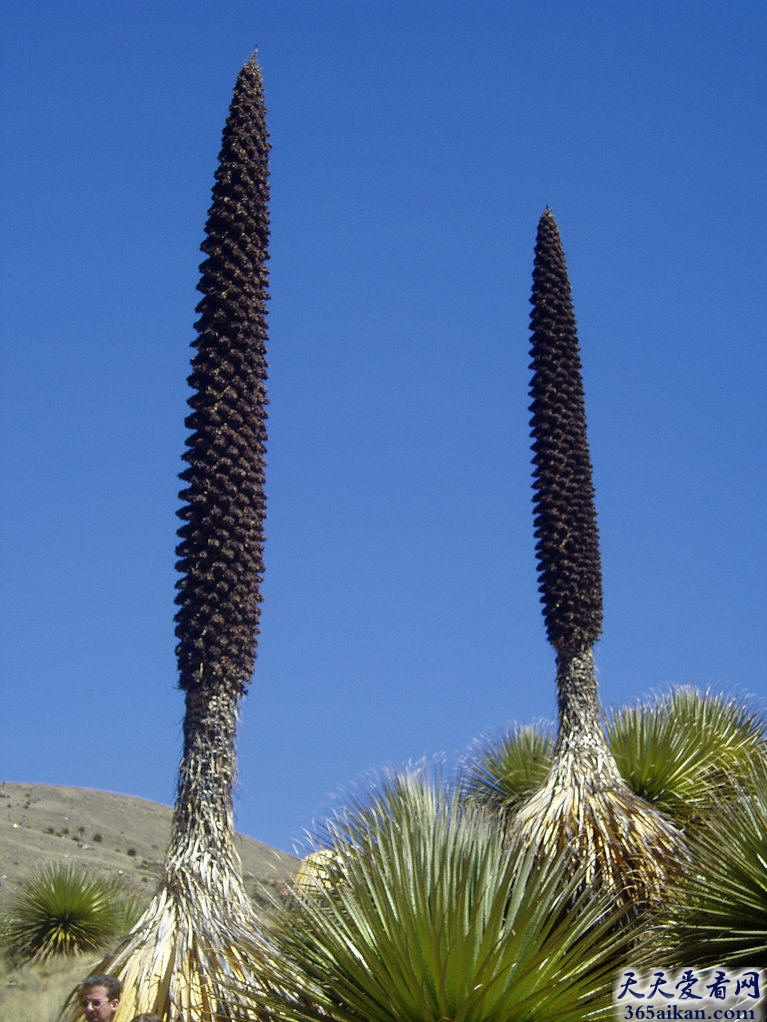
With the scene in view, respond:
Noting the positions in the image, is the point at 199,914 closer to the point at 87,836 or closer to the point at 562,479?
the point at 562,479

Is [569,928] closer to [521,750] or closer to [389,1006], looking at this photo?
[389,1006]

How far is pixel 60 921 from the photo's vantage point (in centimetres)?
2200

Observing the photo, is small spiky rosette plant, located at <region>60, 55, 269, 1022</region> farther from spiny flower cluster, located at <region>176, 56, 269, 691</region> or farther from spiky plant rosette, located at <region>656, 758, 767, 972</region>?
spiky plant rosette, located at <region>656, 758, 767, 972</region>

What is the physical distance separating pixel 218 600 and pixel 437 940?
366 cm

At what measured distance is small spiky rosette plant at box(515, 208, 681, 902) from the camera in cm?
1067

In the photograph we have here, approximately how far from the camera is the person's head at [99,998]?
6.35 metres

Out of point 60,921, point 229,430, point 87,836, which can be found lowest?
point 60,921

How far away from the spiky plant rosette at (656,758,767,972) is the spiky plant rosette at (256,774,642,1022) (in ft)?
3.28

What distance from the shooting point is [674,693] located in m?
14.6

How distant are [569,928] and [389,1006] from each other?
1.12 m

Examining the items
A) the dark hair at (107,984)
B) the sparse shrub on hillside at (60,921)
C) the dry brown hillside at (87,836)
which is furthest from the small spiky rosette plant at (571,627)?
the dry brown hillside at (87,836)

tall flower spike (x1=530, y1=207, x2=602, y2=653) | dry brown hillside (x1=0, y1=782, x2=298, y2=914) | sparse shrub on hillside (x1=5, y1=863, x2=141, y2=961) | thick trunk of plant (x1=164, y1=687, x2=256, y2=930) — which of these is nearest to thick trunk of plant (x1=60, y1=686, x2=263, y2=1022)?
thick trunk of plant (x1=164, y1=687, x2=256, y2=930)

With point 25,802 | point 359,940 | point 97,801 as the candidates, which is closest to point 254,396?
point 359,940

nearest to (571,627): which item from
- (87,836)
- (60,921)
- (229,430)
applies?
(229,430)
